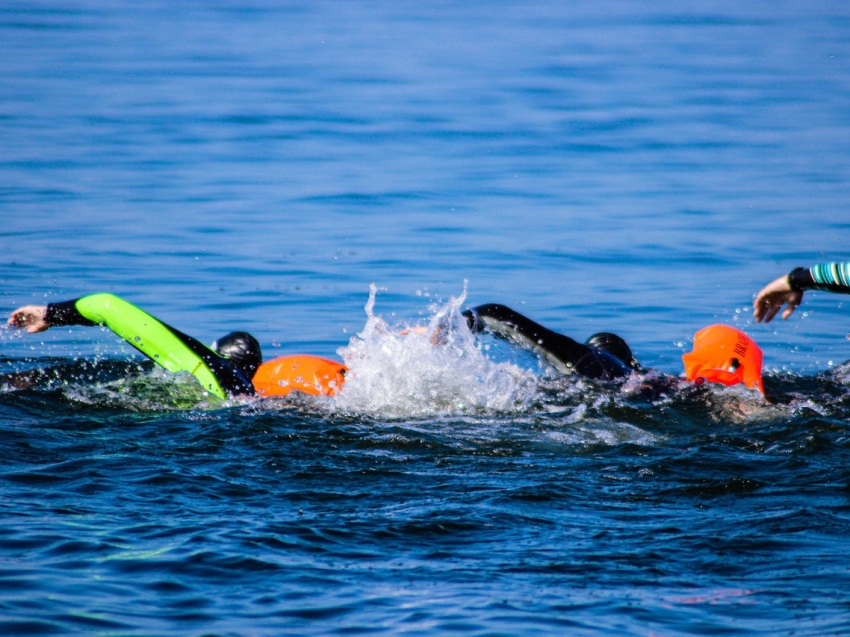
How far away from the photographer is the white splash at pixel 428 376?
7598 mm

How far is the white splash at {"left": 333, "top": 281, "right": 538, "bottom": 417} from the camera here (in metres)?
7.60

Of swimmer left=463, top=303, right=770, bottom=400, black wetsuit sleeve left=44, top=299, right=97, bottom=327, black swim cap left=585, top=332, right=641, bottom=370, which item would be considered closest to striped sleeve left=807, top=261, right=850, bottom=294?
swimmer left=463, top=303, right=770, bottom=400

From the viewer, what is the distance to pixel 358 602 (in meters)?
4.69

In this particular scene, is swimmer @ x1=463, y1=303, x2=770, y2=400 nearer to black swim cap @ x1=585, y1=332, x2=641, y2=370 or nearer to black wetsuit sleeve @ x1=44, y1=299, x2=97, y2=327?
black swim cap @ x1=585, y1=332, x2=641, y2=370

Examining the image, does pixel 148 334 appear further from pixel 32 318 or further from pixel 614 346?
pixel 614 346

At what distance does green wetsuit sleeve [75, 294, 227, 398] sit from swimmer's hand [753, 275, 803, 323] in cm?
334

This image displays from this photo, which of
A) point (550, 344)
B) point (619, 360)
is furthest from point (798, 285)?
point (550, 344)

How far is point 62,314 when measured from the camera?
25.1 feet

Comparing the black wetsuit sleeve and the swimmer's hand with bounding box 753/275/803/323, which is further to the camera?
the black wetsuit sleeve

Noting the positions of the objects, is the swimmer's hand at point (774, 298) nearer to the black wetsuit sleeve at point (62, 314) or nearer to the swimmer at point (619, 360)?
the swimmer at point (619, 360)

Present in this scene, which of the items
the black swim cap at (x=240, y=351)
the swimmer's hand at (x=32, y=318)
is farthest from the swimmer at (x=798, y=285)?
the swimmer's hand at (x=32, y=318)

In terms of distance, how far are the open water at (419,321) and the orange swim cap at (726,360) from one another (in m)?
0.22

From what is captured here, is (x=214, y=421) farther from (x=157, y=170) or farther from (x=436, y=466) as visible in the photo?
(x=157, y=170)

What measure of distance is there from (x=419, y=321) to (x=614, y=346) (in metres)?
2.66
